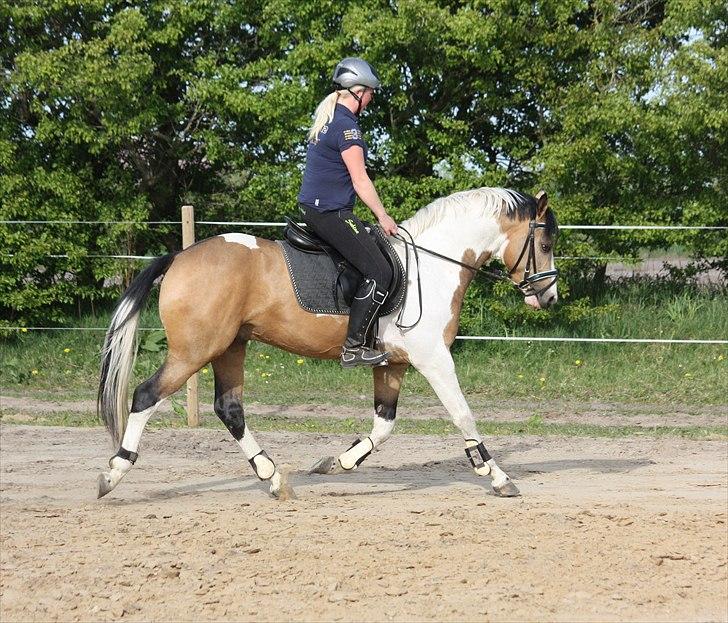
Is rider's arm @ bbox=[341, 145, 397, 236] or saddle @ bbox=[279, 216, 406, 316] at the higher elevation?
rider's arm @ bbox=[341, 145, 397, 236]

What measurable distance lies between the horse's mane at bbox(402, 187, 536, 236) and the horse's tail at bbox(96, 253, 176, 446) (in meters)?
1.81

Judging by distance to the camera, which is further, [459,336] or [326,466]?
[459,336]

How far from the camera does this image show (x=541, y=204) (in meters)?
7.81

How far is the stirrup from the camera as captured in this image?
288 inches

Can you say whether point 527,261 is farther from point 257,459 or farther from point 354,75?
point 257,459

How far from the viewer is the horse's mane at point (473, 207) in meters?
7.81

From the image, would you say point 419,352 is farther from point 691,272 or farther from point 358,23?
point 691,272

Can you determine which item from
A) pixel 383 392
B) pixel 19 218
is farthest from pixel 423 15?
pixel 383 392

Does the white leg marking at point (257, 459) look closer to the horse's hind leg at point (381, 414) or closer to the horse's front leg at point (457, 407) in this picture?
the horse's hind leg at point (381, 414)

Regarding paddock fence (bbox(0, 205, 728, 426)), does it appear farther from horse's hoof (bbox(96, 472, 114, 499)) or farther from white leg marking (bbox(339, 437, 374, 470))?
horse's hoof (bbox(96, 472, 114, 499))

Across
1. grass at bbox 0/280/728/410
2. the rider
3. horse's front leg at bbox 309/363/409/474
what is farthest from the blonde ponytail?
grass at bbox 0/280/728/410

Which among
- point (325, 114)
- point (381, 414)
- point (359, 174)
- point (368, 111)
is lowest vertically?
point (381, 414)

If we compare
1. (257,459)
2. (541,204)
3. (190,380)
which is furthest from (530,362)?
(257,459)

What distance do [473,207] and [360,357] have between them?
1.43 m
